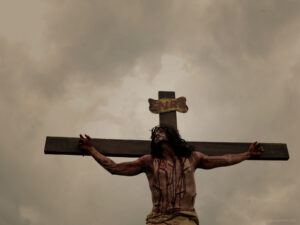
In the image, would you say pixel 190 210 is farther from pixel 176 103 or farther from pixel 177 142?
pixel 176 103

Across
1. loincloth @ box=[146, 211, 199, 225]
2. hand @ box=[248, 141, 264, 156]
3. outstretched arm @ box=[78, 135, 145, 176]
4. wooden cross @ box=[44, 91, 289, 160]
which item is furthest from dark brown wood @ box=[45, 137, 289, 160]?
loincloth @ box=[146, 211, 199, 225]

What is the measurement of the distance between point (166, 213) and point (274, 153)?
2160 millimetres

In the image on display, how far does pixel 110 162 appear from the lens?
16.9 ft

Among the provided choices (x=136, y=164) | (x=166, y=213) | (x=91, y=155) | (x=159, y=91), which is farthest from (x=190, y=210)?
(x=159, y=91)

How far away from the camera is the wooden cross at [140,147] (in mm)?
5320

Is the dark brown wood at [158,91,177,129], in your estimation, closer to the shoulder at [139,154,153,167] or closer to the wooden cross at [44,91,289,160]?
the wooden cross at [44,91,289,160]

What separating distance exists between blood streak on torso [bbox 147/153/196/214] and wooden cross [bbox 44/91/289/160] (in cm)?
54

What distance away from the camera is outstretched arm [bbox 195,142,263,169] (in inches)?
206

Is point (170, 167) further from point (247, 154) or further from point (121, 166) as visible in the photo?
point (247, 154)

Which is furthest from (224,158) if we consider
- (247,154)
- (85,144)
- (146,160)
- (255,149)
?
(85,144)

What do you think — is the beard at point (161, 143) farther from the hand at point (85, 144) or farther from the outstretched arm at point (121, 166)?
the hand at point (85, 144)

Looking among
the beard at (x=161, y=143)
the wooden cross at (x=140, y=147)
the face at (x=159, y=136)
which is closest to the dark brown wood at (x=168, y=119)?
the wooden cross at (x=140, y=147)

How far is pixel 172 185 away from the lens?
4.72m

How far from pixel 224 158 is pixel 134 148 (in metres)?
1.32
